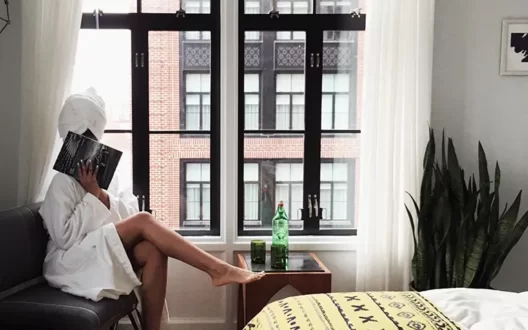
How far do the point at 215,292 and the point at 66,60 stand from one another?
5.02 feet

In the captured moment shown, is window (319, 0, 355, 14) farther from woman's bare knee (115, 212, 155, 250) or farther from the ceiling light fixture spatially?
the ceiling light fixture

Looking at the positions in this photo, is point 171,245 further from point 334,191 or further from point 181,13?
point 181,13

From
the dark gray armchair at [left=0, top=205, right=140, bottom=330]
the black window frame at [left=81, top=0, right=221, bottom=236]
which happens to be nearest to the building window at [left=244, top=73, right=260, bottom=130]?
the black window frame at [left=81, top=0, right=221, bottom=236]

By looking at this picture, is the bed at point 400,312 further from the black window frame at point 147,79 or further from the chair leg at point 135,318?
the black window frame at point 147,79

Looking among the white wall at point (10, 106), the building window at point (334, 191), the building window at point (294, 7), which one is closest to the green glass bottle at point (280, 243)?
the building window at point (334, 191)

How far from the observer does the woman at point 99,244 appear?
101 inches

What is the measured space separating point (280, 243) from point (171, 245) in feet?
1.90

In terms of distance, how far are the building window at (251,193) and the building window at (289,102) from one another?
0.98 feet

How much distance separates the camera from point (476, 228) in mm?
2902

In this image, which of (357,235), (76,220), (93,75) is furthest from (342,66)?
(76,220)

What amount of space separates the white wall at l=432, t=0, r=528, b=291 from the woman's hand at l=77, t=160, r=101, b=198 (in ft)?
6.21

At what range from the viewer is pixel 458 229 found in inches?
114

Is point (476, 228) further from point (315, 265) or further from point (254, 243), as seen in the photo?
point (254, 243)

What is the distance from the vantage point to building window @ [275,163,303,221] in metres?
3.39
